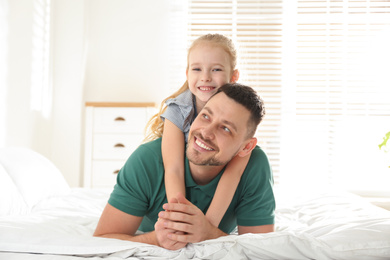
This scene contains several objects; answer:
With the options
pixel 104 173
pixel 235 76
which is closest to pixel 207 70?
pixel 235 76

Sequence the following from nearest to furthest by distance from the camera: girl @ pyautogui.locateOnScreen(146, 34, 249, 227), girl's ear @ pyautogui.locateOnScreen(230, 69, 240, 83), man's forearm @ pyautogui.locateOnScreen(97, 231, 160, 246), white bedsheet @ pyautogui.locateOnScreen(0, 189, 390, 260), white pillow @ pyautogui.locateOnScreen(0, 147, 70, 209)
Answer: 1. white bedsheet @ pyautogui.locateOnScreen(0, 189, 390, 260)
2. man's forearm @ pyautogui.locateOnScreen(97, 231, 160, 246)
3. girl @ pyautogui.locateOnScreen(146, 34, 249, 227)
4. girl's ear @ pyautogui.locateOnScreen(230, 69, 240, 83)
5. white pillow @ pyautogui.locateOnScreen(0, 147, 70, 209)

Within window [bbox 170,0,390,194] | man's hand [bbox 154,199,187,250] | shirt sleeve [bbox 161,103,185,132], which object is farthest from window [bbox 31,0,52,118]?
man's hand [bbox 154,199,187,250]

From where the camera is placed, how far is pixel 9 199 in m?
1.76

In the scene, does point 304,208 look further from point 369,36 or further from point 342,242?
point 369,36

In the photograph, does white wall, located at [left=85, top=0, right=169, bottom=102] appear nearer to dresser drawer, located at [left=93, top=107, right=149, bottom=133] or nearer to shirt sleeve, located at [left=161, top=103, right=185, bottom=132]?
dresser drawer, located at [left=93, top=107, right=149, bottom=133]

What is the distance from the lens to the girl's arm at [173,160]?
1.36m

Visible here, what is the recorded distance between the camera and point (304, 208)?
2.06 m

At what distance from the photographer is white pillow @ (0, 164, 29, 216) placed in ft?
5.64

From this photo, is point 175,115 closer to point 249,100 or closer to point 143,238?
point 249,100

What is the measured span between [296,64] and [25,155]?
3.05 metres

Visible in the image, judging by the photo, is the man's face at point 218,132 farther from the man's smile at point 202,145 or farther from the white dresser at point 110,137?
the white dresser at point 110,137

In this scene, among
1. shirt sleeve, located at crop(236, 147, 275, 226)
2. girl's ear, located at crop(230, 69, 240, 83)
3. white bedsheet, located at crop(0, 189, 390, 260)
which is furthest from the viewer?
girl's ear, located at crop(230, 69, 240, 83)

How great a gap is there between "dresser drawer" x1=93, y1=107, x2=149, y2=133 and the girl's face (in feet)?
6.47

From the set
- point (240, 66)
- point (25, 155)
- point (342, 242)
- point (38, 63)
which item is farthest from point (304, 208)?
point (38, 63)
